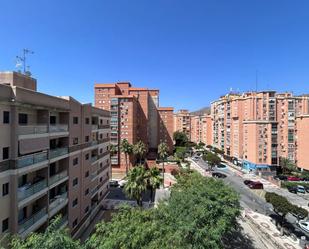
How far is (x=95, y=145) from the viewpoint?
3288cm

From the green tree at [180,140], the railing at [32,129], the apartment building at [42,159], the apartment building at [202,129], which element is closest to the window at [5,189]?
the apartment building at [42,159]

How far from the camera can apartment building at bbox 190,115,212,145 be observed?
126 metres

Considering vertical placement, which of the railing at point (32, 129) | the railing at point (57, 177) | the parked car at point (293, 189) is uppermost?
the railing at point (32, 129)

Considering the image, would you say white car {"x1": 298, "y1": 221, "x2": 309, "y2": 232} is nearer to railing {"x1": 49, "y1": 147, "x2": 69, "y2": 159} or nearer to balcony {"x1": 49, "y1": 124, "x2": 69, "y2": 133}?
railing {"x1": 49, "y1": 147, "x2": 69, "y2": 159}

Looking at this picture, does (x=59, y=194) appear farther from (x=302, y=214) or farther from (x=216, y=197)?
(x=302, y=214)

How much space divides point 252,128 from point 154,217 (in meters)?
64.6

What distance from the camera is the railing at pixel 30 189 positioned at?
16.2m

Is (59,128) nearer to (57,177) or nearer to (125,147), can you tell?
(57,177)

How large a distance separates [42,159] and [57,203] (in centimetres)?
531

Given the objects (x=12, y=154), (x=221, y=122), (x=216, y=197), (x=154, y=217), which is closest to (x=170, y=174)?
(x=221, y=122)

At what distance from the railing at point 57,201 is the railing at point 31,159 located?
438 centimetres

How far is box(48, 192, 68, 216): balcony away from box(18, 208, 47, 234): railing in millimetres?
1262

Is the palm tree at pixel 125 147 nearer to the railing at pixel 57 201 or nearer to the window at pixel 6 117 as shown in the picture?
the railing at pixel 57 201

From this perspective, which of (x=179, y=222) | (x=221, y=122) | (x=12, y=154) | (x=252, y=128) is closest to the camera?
(x=12, y=154)
